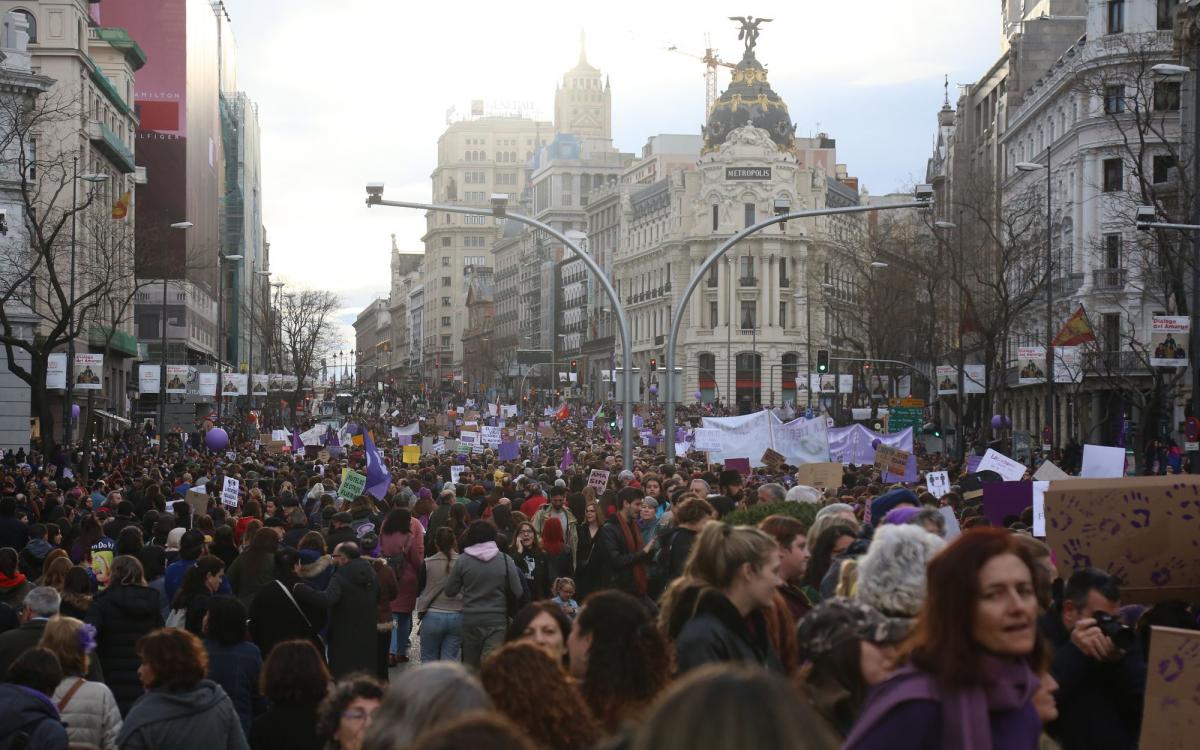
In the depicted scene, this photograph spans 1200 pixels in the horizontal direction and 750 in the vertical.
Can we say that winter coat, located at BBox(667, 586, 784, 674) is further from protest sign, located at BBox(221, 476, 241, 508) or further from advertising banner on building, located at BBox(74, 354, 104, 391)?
advertising banner on building, located at BBox(74, 354, 104, 391)

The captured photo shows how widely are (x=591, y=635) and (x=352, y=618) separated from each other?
6372mm

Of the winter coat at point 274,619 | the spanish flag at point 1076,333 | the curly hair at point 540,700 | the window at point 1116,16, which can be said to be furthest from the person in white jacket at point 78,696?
the window at point 1116,16

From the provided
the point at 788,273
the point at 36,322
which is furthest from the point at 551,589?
the point at 788,273

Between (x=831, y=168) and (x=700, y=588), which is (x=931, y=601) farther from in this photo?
(x=831, y=168)

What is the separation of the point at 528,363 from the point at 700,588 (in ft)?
504

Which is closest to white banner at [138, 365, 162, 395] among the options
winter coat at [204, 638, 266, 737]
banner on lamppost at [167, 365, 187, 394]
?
banner on lamppost at [167, 365, 187, 394]

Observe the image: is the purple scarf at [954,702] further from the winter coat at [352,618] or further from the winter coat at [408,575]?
the winter coat at [408,575]

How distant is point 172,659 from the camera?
6977 millimetres

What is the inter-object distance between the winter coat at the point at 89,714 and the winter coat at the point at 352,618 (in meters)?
3.97

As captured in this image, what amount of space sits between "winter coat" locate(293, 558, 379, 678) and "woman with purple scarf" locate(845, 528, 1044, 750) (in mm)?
7879

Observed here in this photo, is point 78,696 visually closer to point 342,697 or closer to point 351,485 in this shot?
point 342,697

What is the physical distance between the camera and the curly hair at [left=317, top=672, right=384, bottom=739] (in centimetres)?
585

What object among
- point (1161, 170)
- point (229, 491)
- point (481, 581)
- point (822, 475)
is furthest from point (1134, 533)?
point (1161, 170)

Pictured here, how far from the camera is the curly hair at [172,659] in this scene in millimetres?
6977
